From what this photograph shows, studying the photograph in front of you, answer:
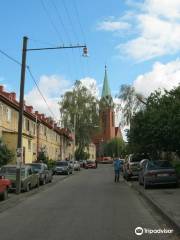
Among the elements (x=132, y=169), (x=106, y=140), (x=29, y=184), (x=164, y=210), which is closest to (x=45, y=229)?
(x=164, y=210)

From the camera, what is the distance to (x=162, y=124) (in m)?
30.0

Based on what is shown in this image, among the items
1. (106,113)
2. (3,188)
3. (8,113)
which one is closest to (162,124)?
(3,188)

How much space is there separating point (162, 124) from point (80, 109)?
5684 centimetres

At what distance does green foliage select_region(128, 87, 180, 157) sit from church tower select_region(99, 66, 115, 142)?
33118 millimetres

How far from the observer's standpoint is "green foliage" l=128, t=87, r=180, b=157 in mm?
29344

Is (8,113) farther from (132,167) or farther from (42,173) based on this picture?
(132,167)

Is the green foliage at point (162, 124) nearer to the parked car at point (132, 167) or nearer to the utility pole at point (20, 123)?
the parked car at point (132, 167)

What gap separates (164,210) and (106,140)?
138 m

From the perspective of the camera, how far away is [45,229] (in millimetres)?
12133

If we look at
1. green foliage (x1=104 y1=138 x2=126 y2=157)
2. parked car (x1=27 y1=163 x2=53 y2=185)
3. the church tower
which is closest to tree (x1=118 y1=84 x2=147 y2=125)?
the church tower

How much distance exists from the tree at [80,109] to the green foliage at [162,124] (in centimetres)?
4976

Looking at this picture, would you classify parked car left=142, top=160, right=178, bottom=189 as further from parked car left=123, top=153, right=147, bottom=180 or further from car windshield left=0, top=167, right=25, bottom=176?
parked car left=123, top=153, right=147, bottom=180

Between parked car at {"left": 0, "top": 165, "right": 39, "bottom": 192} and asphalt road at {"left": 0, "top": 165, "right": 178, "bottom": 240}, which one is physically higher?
parked car at {"left": 0, "top": 165, "right": 39, "bottom": 192}

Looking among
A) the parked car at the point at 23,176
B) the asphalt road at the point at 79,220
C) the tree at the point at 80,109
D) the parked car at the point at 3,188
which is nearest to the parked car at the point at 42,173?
the parked car at the point at 23,176
